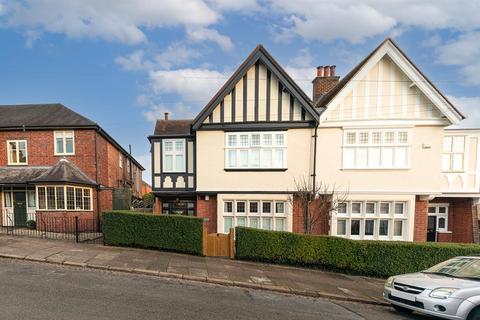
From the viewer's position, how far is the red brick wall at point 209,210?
1286 cm

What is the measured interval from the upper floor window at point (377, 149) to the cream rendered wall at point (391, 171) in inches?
9.6

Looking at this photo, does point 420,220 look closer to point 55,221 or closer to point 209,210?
point 209,210

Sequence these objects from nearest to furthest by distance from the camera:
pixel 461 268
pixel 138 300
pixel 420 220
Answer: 1. pixel 138 300
2. pixel 461 268
3. pixel 420 220

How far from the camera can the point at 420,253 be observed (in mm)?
9398

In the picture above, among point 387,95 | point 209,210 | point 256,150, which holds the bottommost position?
point 209,210

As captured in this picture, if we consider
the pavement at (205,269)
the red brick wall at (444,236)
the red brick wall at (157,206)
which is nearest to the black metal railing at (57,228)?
the pavement at (205,269)

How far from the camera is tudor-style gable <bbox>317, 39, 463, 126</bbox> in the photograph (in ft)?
38.1

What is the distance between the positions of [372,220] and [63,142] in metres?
18.9

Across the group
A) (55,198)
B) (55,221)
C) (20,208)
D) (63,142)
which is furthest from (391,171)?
(20,208)

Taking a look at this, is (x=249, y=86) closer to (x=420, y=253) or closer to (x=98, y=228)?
→ (x=420, y=253)

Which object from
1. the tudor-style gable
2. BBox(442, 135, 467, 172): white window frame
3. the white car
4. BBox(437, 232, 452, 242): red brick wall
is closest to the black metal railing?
the white car

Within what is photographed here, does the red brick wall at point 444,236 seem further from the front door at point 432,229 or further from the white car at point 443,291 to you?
the white car at point 443,291

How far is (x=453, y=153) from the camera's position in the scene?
1260 cm

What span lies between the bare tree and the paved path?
5.15 m
